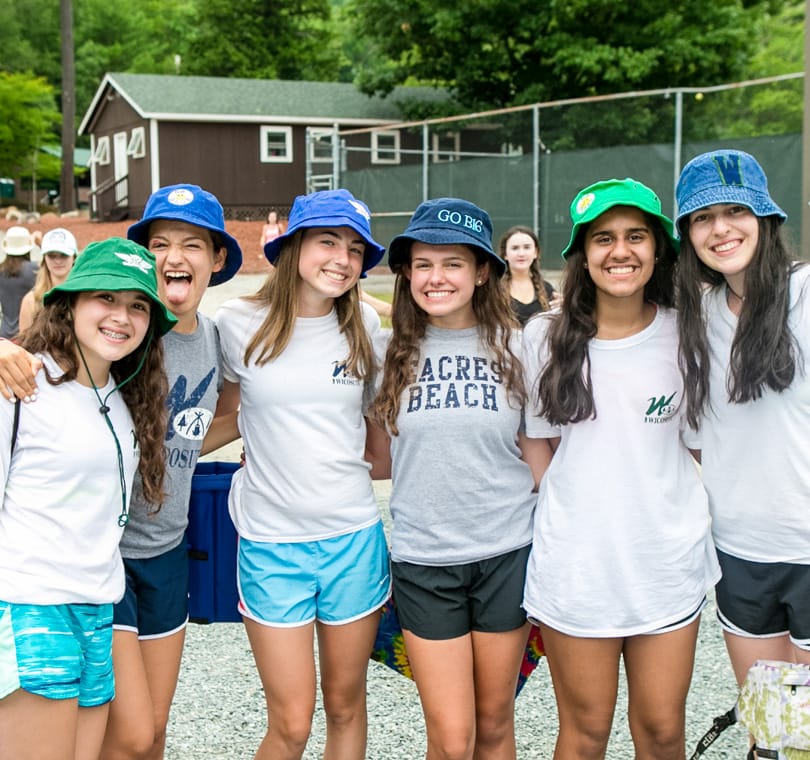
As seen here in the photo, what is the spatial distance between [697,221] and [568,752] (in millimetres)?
1733

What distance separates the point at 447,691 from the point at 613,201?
1619 millimetres

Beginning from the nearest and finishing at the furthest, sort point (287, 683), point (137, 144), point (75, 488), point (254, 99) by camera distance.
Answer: point (75, 488), point (287, 683), point (137, 144), point (254, 99)

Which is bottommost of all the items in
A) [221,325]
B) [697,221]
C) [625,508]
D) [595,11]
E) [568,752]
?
[568,752]

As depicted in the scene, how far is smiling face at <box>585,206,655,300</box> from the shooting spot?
2.93 meters

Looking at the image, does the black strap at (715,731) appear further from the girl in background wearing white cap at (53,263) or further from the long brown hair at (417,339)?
the girl in background wearing white cap at (53,263)

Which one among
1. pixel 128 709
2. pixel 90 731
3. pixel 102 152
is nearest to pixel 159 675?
pixel 128 709

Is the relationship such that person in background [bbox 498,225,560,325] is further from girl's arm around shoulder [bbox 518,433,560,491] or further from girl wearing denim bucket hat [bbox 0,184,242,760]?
girl wearing denim bucket hat [bbox 0,184,242,760]

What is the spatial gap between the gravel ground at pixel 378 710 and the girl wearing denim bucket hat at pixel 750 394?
4.03 feet

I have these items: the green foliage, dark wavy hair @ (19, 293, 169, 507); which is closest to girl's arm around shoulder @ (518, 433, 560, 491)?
dark wavy hair @ (19, 293, 169, 507)

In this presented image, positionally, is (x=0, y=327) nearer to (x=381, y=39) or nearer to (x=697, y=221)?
(x=697, y=221)

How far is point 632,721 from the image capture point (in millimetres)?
3006

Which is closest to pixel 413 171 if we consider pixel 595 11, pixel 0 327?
pixel 0 327

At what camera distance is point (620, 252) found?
293 centimetres

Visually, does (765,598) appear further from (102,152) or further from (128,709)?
(102,152)
